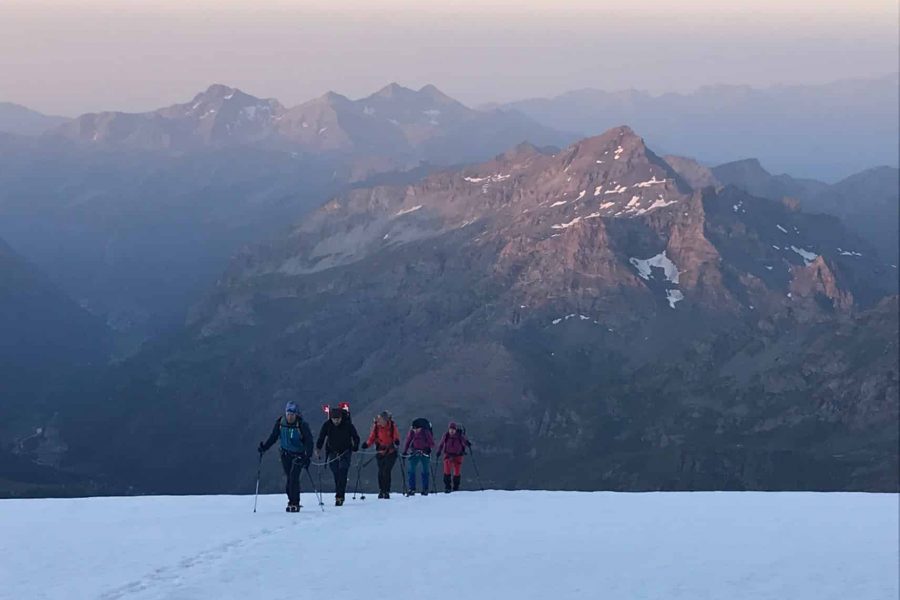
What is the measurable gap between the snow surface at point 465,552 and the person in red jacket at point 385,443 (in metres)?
7.21

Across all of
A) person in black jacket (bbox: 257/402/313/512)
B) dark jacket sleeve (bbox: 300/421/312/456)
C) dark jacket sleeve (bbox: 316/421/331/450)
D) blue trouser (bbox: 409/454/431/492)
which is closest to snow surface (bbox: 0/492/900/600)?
person in black jacket (bbox: 257/402/313/512)

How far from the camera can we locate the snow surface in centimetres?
2417

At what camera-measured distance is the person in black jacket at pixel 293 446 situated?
130 feet

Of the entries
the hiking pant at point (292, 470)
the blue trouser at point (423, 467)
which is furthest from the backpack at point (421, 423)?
the hiking pant at point (292, 470)

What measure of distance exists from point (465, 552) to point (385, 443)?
18.4 m

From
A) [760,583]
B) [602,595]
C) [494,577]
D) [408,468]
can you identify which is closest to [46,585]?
[494,577]

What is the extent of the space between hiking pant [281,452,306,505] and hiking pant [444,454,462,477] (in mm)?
12193

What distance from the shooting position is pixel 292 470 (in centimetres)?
4012

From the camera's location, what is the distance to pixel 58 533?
31688 millimetres

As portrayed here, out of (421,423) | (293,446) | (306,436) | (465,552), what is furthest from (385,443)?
(465,552)

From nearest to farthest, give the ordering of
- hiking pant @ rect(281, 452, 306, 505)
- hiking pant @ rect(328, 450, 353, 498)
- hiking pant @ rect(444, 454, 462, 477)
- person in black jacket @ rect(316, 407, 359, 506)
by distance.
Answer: hiking pant @ rect(281, 452, 306, 505) < hiking pant @ rect(328, 450, 353, 498) < person in black jacket @ rect(316, 407, 359, 506) < hiking pant @ rect(444, 454, 462, 477)

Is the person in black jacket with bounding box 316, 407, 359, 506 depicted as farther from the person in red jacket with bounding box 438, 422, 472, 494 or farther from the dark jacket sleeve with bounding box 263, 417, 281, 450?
the person in red jacket with bounding box 438, 422, 472, 494

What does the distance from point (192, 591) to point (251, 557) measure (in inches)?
155

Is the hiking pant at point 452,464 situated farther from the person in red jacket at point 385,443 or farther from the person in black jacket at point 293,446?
the person in black jacket at point 293,446
